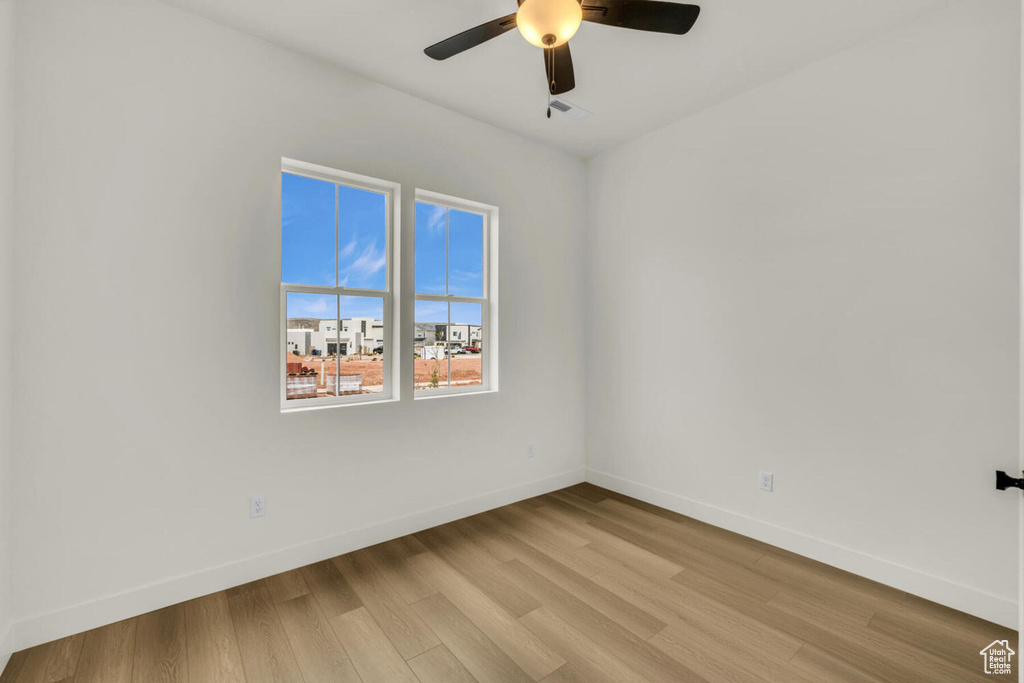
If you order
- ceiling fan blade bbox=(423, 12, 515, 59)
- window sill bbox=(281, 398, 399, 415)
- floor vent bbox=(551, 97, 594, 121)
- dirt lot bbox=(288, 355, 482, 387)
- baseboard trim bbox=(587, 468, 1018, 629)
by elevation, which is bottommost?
baseboard trim bbox=(587, 468, 1018, 629)

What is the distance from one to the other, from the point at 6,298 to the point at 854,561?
4.24 metres

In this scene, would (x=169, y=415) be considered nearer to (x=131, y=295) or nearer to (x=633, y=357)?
(x=131, y=295)

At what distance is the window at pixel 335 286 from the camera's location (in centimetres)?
273

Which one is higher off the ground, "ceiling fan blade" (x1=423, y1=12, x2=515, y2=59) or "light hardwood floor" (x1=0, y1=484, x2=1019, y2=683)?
"ceiling fan blade" (x1=423, y1=12, x2=515, y2=59)

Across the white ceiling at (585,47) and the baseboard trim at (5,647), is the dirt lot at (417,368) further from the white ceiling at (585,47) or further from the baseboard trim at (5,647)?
the white ceiling at (585,47)

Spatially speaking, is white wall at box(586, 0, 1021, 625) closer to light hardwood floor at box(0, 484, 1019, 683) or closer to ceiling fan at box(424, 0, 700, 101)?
light hardwood floor at box(0, 484, 1019, 683)

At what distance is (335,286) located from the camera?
286cm

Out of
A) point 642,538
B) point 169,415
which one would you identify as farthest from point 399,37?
point 642,538

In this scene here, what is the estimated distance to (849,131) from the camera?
2.57m

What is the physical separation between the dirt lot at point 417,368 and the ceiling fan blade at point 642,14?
7.34ft

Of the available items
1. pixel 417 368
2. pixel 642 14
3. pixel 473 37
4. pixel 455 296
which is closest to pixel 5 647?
pixel 417 368

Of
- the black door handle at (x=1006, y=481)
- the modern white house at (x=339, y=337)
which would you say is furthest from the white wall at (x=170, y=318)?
the black door handle at (x=1006, y=481)

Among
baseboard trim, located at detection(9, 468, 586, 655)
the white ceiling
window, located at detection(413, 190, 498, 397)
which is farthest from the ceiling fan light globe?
baseboard trim, located at detection(9, 468, 586, 655)

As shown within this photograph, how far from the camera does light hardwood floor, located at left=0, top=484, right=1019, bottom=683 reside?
1.80m
